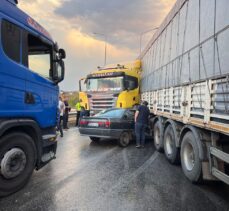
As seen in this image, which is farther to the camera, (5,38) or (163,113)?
(163,113)

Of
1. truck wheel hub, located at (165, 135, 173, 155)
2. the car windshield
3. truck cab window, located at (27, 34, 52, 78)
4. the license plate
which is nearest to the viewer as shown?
truck cab window, located at (27, 34, 52, 78)

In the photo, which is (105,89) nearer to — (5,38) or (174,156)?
(174,156)

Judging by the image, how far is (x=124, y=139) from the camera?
878 centimetres

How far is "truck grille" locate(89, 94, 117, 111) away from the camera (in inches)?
497

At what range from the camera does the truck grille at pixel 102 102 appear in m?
12.6

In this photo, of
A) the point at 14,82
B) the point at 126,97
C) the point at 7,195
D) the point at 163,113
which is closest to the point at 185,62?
the point at 163,113

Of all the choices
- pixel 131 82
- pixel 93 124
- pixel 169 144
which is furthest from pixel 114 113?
pixel 131 82

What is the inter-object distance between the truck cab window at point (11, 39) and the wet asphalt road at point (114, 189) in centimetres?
227

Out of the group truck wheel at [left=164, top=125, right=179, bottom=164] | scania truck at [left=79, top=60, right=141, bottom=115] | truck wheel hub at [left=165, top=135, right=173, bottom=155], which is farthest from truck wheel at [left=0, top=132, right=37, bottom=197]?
scania truck at [left=79, top=60, right=141, bottom=115]

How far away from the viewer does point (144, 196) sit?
13.6 feet

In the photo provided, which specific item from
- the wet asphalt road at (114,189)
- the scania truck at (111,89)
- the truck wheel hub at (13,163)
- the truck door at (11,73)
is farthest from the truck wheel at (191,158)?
the scania truck at (111,89)

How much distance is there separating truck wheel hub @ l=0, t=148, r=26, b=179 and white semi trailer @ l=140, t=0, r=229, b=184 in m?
3.08

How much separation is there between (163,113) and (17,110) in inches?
181

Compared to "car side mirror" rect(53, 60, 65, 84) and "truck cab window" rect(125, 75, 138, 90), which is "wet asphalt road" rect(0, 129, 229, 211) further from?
"truck cab window" rect(125, 75, 138, 90)
